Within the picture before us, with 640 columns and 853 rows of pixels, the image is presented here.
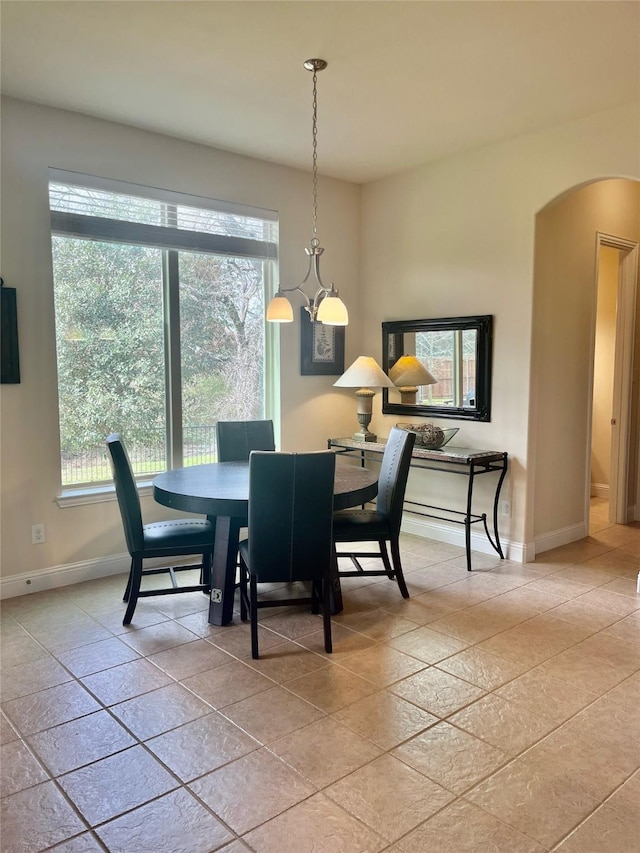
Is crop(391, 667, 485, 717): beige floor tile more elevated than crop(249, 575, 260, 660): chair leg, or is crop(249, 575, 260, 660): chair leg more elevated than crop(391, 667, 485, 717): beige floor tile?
crop(249, 575, 260, 660): chair leg

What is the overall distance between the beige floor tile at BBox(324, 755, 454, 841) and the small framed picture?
336cm

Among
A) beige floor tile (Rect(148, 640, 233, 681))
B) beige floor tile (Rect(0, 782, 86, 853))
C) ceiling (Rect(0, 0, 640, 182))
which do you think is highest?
ceiling (Rect(0, 0, 640, 182))

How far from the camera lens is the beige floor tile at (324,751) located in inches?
82.7

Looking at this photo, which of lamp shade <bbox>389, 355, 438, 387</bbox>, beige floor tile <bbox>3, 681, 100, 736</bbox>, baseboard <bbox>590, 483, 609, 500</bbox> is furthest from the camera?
baseboard <bbox>590, 483, 609, 500</bbox>

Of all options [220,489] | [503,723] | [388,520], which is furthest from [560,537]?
[220,489]

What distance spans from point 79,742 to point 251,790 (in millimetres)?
709

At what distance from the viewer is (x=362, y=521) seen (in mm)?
3605

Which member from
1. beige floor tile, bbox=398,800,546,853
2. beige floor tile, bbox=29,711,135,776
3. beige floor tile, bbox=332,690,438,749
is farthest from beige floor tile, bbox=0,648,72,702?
beige floor tile, bbox=398,800,546,853

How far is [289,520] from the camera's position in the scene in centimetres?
287

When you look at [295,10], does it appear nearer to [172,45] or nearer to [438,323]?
[172,45]

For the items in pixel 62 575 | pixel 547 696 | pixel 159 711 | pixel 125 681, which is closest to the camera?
pixel 159 711

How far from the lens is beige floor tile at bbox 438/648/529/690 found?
2.71 m

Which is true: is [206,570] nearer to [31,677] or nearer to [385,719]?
[31,677]

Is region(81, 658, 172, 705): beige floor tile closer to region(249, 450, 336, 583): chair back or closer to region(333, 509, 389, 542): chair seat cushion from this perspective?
region(249, 450, 336, 583): chair back
